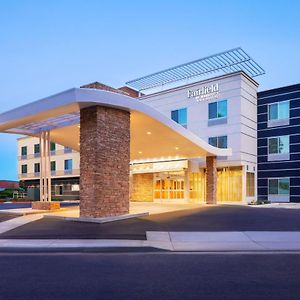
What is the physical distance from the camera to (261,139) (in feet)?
115

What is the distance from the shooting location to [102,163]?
1566 cm

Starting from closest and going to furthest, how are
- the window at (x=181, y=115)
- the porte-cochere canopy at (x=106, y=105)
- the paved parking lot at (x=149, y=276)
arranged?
the paved parking lot at (x=149, y=276)
the porte-cochere canopy at (x=106, y=105)
the window at (x=181, y=115)

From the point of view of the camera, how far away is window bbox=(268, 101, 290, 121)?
33.3 metres

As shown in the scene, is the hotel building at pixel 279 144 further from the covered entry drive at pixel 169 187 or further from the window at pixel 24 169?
the window at pixel 24 169

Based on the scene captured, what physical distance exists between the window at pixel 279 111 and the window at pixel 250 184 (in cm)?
589

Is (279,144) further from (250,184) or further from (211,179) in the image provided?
(211,179)

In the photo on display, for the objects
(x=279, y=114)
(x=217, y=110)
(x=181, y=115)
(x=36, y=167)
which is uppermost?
(x=217, y=110)

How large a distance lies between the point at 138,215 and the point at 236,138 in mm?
17236

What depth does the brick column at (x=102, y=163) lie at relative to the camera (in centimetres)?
1548

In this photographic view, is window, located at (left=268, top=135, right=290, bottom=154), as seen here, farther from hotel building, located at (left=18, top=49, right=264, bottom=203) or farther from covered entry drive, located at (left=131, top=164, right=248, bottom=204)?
covered entry drive, located at (left=131, top=164, right=248, bottom=204)

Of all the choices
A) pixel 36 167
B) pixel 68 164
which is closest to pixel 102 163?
pixel 68 164

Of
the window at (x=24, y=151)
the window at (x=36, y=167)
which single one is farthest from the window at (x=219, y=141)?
the window at (x=24, y=151)

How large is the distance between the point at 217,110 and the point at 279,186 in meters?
9.31

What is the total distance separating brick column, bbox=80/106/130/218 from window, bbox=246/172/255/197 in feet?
62.9
